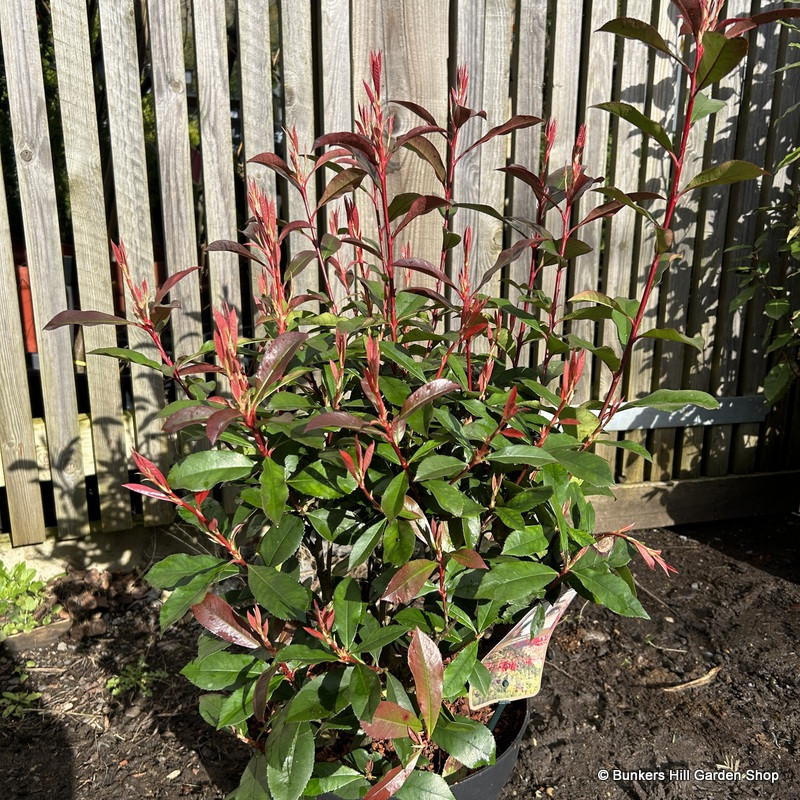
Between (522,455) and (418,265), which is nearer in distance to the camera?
(522,455)

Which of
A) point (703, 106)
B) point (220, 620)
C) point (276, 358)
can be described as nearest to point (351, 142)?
point (276, 358)

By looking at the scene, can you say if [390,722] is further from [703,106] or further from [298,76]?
[298,76]

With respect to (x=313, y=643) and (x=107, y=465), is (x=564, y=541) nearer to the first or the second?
(x=313, y=643)

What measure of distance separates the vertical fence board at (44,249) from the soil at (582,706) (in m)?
0.41

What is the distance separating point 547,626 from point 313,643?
53cm

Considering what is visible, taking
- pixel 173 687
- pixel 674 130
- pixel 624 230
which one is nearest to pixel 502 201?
pixel 624 230

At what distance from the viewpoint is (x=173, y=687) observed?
2346mm

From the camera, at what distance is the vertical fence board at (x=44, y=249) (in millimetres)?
2330

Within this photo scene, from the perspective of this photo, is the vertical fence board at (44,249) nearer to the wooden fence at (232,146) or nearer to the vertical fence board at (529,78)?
the wooden fence at (232,146)

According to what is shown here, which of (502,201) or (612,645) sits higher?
(502,201)

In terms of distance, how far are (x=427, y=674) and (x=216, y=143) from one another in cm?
193

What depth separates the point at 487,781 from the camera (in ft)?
5.56

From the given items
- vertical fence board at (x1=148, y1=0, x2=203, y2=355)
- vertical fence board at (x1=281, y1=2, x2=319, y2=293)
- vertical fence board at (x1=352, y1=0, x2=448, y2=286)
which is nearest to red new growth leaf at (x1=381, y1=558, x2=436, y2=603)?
vertical fence board at (x1=281, y1=2, x2=319, y2=293)

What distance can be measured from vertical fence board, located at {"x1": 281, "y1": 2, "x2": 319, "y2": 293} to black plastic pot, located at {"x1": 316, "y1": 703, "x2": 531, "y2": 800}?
1480 mm
